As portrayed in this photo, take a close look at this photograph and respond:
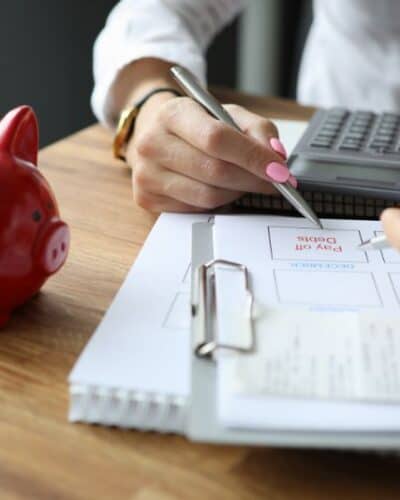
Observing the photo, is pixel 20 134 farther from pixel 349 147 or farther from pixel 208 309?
pixel 349 147

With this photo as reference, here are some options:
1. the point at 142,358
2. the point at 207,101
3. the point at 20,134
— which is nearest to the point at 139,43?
the point at 207,101

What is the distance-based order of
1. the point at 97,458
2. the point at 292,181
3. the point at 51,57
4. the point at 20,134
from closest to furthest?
the point at 97,458 → the point at 20,134 → the point at 292,181 → the point at 51,57

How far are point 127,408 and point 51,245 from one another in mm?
120

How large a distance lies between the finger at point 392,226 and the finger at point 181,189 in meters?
0.17

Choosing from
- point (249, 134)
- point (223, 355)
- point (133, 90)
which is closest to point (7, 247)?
point (223, 355)

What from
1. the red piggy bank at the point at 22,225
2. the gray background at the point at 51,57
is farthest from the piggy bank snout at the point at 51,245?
the gray background at the point at 51,57

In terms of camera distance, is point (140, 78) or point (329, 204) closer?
point (329, 204)

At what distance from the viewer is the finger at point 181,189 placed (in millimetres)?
604

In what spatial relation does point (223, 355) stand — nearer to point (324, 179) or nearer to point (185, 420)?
point (185, 420)

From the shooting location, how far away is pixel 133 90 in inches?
31.9

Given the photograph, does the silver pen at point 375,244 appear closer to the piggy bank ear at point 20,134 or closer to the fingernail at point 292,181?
the fingernail at point 292,181

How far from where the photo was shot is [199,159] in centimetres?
61

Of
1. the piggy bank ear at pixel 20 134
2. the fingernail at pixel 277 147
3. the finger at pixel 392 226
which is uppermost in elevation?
the piggy bank ear at pixel 20 134

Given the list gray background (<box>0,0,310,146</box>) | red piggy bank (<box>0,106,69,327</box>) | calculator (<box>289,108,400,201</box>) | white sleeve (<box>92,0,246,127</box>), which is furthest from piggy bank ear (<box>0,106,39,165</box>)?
gray background (<box>0,0,310,146</box>)
